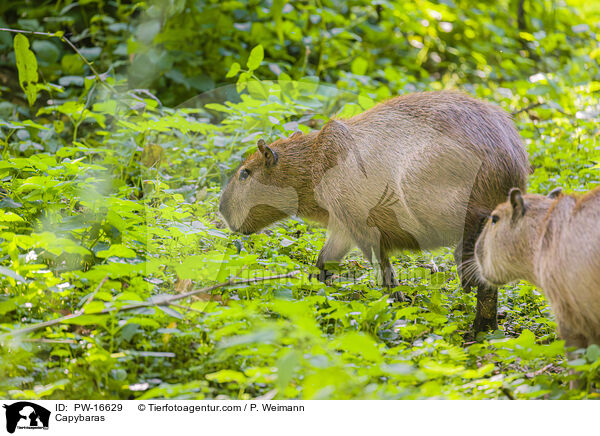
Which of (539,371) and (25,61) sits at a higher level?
(25,61)

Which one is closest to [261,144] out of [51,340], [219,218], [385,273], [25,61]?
[219,218]

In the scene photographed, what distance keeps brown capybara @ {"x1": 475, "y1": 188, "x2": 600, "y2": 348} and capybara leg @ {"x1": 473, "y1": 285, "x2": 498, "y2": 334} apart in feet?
1.14

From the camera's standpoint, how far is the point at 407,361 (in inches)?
110

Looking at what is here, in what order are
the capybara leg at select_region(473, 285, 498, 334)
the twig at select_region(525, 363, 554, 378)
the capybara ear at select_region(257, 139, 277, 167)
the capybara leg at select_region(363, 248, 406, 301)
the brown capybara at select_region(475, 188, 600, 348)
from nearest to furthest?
the brown capybara at select_region(475, 188, 600, 348), the twig at select_region(525, 363, 554, 378), the capybara leg at select_region(473, 285, 498, 334), the capybara leg at select_region(363, 248, 406, 301), the capybara ear at select_region(257, 139, 277, 167)

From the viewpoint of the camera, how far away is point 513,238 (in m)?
3.10

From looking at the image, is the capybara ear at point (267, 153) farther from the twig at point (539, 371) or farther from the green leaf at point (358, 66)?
the green leaf at point (358, 66)

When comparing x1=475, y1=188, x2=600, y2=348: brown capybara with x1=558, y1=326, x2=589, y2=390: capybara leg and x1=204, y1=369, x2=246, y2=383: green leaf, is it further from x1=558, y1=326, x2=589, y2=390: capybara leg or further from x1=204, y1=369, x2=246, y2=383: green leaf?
x1=204, y1=369, x2=246, y2=383: green leaf

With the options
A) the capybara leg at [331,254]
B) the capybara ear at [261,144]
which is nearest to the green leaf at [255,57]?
the capybara ear at [261,144]

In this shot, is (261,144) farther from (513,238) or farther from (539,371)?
(539,371)
